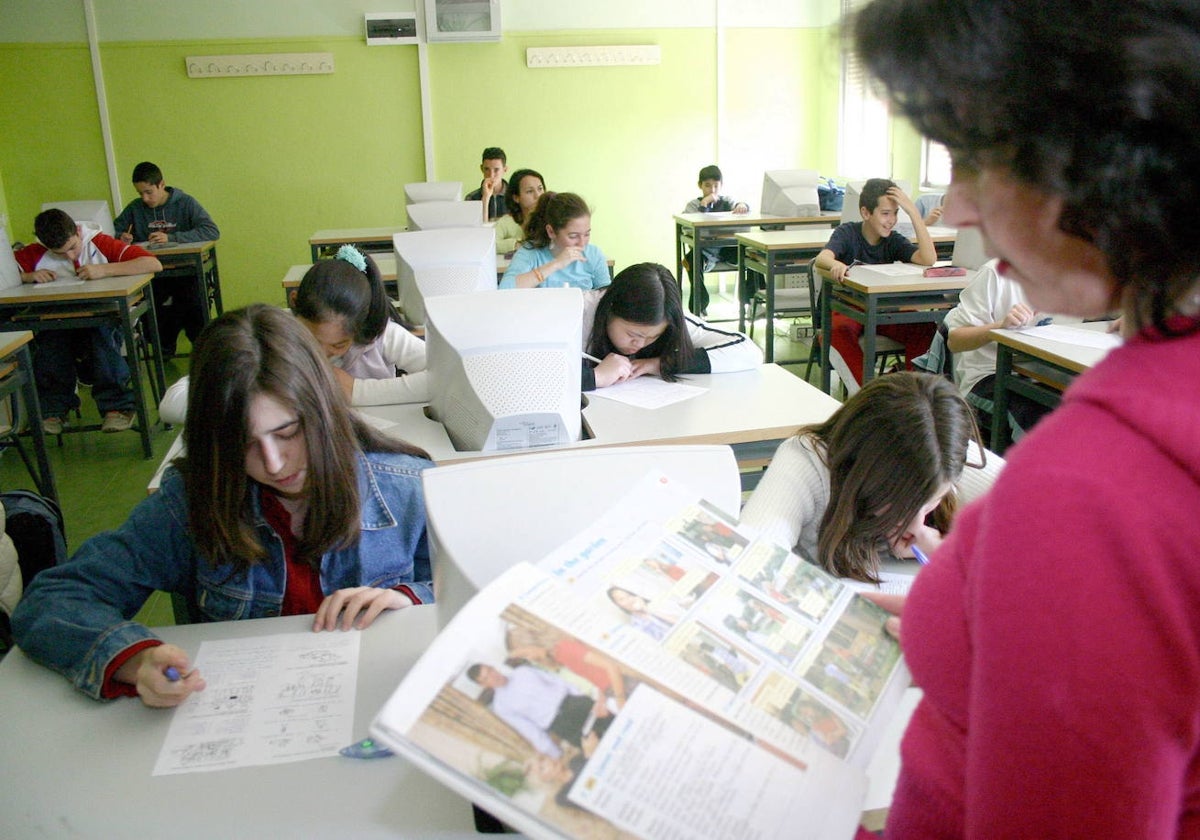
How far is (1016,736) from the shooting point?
0.40 meters

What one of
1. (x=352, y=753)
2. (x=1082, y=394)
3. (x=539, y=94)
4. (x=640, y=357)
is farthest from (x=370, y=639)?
(x=539, y=94)

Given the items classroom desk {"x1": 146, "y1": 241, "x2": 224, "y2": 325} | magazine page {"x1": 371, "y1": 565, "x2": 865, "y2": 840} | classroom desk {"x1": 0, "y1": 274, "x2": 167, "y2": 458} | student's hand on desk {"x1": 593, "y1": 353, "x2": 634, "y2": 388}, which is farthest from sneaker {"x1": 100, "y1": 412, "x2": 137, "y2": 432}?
magazine page {"x1": 371, "y1": 565, "x2": 865, "y2": 840}

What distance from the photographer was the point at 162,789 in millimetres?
897

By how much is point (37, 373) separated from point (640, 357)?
127 inches

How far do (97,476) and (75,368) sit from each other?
841 millimetres

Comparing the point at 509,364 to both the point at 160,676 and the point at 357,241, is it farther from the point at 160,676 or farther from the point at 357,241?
the point at 357,241

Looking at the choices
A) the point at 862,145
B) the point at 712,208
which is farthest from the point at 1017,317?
the point at 862,145

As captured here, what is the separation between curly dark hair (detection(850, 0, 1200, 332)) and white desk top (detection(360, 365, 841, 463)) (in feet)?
4.94

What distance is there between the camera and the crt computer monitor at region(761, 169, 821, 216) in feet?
20.1

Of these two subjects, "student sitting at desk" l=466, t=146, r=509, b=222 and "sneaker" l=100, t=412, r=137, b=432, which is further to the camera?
"student sitting at desk" l=466, t=146, r=509, b=222

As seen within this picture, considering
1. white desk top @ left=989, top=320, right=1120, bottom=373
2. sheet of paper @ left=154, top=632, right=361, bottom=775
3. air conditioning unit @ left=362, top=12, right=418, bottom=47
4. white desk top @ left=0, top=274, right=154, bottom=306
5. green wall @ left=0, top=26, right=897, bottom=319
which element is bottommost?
sheet of paper @ left=154, top=632, right=361, bottom=775

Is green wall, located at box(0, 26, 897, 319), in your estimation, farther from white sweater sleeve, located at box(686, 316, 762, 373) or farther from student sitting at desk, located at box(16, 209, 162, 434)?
white sweater sleeve, located at box(686, 316, 762, 373)

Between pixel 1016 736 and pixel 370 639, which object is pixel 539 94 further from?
pixel 1016 736

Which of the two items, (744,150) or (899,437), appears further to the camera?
(744,150)
